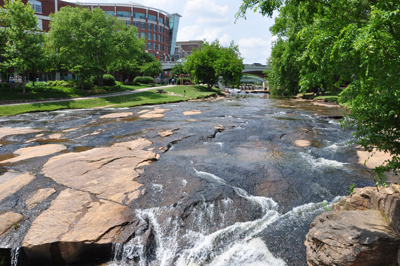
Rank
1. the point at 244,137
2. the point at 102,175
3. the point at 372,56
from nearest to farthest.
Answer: the point at 372,56, the point at 102,175, the point at 244,137

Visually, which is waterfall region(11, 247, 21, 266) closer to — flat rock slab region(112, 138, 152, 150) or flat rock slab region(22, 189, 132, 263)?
flat rock slab region(22, 189, 132, 263)

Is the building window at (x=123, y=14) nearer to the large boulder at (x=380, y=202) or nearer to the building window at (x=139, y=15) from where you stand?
the building window at (x=139, y=15)

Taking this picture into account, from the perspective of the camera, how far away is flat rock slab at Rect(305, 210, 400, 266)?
169 inches

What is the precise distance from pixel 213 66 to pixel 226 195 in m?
48.0

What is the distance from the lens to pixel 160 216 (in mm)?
5961

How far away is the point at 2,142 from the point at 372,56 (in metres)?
15.2

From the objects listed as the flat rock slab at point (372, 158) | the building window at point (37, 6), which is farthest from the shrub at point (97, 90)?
the flat rock slab at point (372, 158)

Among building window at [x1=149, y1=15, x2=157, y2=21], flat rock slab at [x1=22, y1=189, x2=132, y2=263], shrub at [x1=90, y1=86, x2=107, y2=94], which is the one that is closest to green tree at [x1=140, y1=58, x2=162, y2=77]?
shrub at [x1=90, y1=86, x2=107, y2=94]

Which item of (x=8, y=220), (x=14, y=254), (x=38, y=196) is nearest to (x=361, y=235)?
(x=14, y=254)

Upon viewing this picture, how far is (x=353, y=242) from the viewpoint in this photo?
4430 millimetres

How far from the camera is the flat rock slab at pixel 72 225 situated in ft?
15.9

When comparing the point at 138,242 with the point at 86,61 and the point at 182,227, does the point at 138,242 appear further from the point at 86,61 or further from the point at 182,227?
the point at 86,61

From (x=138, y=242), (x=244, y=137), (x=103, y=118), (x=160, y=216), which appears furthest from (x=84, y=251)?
(x=103, y=118)

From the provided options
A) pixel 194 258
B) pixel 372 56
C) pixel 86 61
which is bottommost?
pixel 194 258
